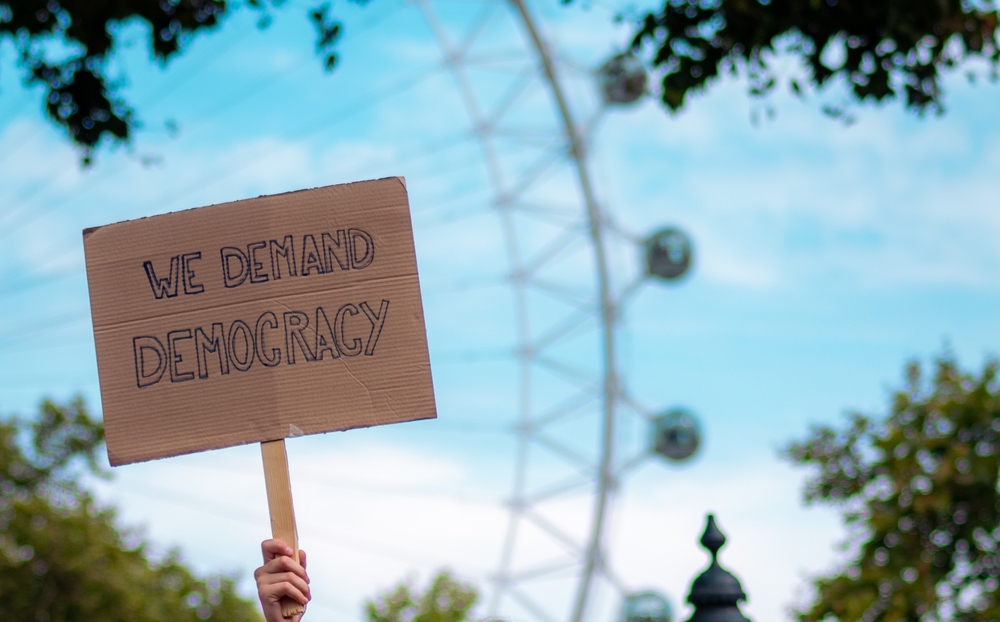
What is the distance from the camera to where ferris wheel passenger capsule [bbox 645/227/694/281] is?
2102 cm

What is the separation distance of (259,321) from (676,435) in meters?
17.8

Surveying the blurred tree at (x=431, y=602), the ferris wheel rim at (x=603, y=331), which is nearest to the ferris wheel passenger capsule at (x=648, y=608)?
the ferris wheel rim at (x=603, y=331)

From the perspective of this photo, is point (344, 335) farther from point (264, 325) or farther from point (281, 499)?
point (281, 499)

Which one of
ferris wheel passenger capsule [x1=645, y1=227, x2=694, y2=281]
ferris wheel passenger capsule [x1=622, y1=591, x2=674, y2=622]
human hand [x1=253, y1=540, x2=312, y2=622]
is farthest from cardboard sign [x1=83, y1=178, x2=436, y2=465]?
ferris wheel passenger capsule [x1=645, y1=227, x2=694, y2=281]

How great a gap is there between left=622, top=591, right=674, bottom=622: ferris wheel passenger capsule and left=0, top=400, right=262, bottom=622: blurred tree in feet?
34.7

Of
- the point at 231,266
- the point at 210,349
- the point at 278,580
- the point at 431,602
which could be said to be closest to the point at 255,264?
the point at 231,266

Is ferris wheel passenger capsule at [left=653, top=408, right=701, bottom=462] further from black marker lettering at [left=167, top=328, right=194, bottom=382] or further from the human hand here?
the human hand

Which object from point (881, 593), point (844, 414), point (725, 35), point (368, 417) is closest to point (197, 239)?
point (368, 417)

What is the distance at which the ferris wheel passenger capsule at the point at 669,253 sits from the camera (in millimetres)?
21016

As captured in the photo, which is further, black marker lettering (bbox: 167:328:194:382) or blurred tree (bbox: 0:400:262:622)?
blurred tree (bbox: 0:400:262:622)

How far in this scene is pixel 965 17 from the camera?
6457mm

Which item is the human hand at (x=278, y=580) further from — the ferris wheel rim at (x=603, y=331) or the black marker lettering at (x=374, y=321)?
the ferris wheel rim at (x=603, y=331)

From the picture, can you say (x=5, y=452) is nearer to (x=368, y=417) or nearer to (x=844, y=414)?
(x=844, y=414)

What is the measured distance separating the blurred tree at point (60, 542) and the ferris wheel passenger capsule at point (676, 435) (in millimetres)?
10579
